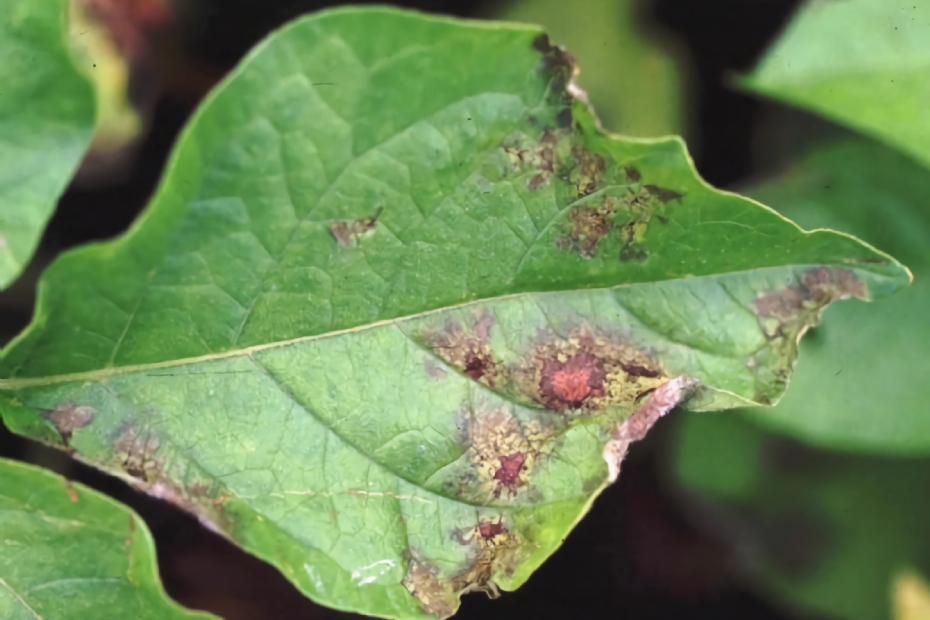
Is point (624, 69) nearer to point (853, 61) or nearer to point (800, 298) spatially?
point (853, 61)

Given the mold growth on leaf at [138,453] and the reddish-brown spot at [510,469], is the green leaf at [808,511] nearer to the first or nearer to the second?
the reddish-brown spot at [510,469]

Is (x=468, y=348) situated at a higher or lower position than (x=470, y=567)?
higher

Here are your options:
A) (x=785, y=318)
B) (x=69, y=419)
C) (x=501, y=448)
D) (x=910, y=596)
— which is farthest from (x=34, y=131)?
(x=910, y=596)

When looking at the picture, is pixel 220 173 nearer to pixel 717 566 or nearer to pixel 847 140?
pixel 847 140

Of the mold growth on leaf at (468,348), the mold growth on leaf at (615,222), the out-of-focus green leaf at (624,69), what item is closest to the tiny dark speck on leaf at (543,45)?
the mold growth on leaf at (615,222)

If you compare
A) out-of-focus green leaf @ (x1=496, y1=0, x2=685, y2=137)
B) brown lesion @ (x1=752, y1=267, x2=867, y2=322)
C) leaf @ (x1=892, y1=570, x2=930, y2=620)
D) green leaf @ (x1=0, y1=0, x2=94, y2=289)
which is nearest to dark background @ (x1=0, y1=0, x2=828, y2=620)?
out-of-focus green leaf @ (x1=496, y1=0, x2=685, y2=137)

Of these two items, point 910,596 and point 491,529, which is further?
point 910,596

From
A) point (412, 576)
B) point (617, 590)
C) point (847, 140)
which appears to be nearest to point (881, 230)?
point (847, 140)
